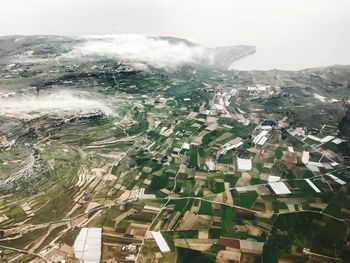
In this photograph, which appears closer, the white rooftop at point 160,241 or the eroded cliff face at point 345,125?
the white rooftop at point 160,241

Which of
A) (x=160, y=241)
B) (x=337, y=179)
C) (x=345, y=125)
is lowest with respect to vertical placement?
(x=160, y=241)

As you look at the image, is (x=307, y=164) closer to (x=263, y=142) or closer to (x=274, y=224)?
(x=263, y=142)

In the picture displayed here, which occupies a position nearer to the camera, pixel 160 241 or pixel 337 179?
pixel 160 241

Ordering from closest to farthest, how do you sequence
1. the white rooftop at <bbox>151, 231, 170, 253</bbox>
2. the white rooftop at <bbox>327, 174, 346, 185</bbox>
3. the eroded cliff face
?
the white rooftop at <bbox>151, 231, 170, 253</bbox> < the white rooftop at <bbox>327, 174, 346, 185</bbox> < the eroded cliff face

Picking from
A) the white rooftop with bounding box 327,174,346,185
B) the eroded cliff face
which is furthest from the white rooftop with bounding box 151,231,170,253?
the eroded cliff face

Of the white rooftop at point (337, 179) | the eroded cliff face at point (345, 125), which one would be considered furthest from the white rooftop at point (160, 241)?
the eroded cliff face at point (345, 125)

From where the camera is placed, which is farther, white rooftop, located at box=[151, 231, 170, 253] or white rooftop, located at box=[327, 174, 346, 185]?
white rooftop, located at box=[327, 174, 346, 185]

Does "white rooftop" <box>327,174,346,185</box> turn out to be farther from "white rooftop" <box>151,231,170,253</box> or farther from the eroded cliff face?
"white rooftop" <box>151,231,170,253</box>

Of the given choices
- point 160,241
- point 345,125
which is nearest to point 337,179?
point 345,125

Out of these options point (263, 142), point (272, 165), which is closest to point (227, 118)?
point (263, 142)

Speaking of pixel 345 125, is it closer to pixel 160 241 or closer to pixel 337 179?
pixel 337 179

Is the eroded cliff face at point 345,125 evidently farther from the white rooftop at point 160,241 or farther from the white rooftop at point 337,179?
the white rooftop at point 160,241
